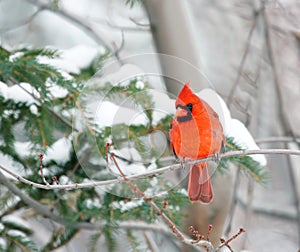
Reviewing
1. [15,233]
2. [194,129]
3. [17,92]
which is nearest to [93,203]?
[15,233]

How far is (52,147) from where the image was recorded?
155 centimetres

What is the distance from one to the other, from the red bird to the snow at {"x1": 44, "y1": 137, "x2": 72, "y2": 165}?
475mm

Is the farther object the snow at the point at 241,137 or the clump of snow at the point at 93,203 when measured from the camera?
the clump of snow at the point at 93,203

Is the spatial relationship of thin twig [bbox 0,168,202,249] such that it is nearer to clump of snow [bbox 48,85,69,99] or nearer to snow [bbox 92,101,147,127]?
clump of snow [bbox 48,85,69,99]

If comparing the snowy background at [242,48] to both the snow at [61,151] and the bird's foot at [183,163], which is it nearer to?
the snow at [61,151]

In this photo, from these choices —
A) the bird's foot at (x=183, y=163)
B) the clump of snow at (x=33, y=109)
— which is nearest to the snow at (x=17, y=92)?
the clump of snow at (x=33, y=109)

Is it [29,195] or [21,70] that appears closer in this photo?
[21,70]

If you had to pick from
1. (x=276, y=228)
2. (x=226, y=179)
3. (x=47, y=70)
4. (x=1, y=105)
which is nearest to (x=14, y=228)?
(x=1, y=105)

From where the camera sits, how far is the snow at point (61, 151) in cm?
158

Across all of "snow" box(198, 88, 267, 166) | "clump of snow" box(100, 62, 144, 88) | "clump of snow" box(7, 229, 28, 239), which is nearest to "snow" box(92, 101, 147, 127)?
"clump of snow" box(100, 62, 144, 88)

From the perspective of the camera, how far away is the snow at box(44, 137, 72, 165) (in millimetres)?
1578

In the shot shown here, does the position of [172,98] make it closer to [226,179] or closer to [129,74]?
[129,74]

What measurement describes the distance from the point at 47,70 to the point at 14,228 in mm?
464

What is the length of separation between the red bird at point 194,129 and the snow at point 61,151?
47 centimetres
